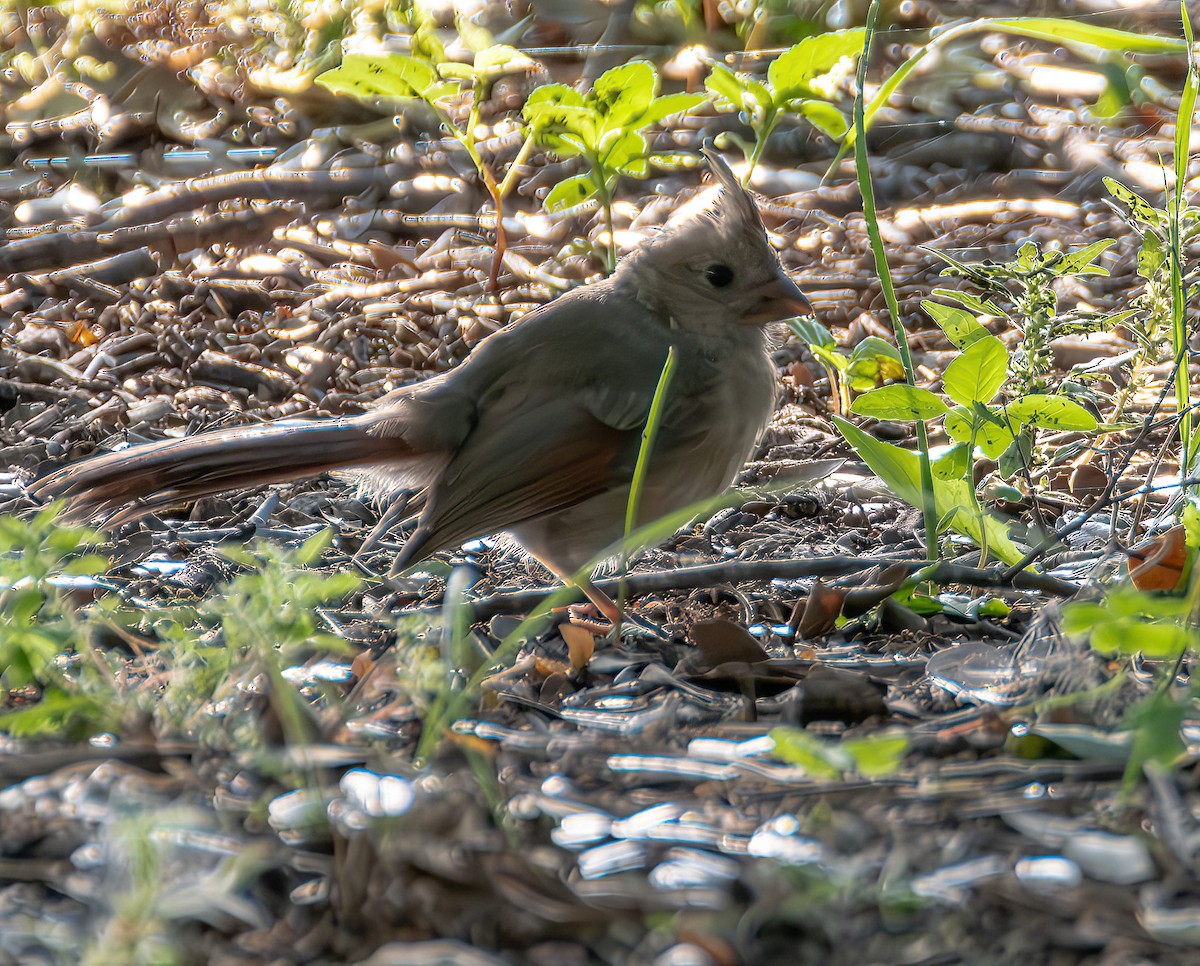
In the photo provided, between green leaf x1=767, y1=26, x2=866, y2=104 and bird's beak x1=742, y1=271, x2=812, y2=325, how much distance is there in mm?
648

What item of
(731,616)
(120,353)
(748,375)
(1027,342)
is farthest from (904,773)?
(120,353)

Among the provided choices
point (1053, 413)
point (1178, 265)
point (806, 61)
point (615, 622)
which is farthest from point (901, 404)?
point (806, 61)

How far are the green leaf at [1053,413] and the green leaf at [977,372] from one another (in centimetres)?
6

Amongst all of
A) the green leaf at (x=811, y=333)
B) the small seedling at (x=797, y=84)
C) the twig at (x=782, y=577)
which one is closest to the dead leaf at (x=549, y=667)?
the twig at (x=782, y=577)

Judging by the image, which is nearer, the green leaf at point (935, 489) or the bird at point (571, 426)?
the green leaf at point (935, 489)

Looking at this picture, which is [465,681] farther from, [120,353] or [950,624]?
[120,353]

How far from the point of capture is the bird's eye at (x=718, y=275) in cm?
274

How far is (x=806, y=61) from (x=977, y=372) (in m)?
1.40

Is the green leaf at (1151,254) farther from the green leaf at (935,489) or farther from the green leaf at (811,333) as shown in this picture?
the green leaf at (811,333)

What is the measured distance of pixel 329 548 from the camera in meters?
2.93

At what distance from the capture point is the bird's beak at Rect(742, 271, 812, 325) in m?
2.68

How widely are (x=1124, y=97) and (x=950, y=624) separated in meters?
3.01

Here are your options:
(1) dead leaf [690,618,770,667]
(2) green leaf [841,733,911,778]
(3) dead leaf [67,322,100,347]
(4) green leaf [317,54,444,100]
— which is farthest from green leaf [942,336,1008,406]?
(3) dead leaf [67,322,100,347]

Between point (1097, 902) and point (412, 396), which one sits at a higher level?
point (1097, 902)
